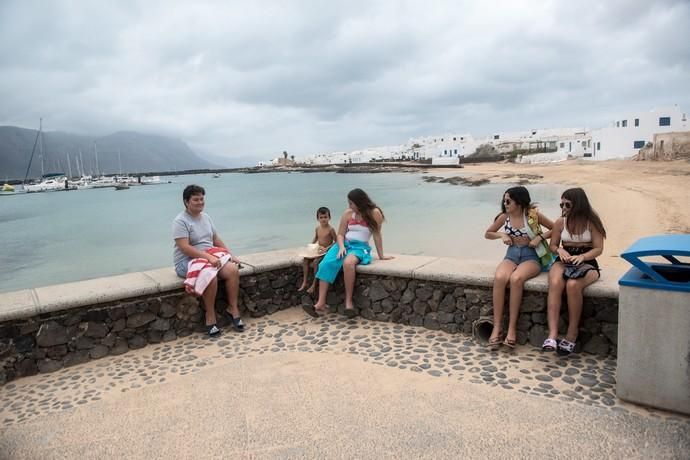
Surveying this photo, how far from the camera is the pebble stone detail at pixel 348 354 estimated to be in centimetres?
321

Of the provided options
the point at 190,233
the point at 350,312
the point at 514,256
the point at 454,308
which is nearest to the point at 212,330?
the point at 190,233

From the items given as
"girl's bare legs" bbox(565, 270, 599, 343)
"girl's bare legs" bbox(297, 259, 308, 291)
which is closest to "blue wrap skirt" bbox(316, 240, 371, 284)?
"girl's bare legs" bbox(297, 259, 308, 291)

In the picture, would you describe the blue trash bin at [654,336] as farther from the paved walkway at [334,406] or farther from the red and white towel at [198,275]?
the red and white towel at [198,275]

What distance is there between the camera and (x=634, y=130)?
46938mm

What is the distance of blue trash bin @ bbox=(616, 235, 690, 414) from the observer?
8.82 ft

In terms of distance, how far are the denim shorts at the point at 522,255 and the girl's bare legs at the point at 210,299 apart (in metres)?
2.77

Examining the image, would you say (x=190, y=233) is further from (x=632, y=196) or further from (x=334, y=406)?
(x=632, y=196)

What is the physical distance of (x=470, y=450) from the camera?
251 cm

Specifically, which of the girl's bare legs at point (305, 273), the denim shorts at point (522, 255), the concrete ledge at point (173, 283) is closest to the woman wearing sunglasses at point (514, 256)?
the denim shorts at point (522, 255)

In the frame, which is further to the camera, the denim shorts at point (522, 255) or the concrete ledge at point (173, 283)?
the denim shorts at point (522, 255)

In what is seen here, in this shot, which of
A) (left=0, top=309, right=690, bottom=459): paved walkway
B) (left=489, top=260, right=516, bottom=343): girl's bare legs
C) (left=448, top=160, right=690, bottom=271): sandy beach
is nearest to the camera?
(left=0, top=309, right=690, bottom=459): paved walkway

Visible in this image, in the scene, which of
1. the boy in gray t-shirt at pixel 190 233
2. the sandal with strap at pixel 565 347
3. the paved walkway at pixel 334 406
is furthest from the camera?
the boy in gray t-shirt at pixel 190 233

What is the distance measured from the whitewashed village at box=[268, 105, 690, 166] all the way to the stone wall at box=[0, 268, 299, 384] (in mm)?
43892

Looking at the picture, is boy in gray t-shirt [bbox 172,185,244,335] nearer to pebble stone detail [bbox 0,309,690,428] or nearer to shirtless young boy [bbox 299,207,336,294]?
pebble stone detail [bbox 0,309,690,428]
